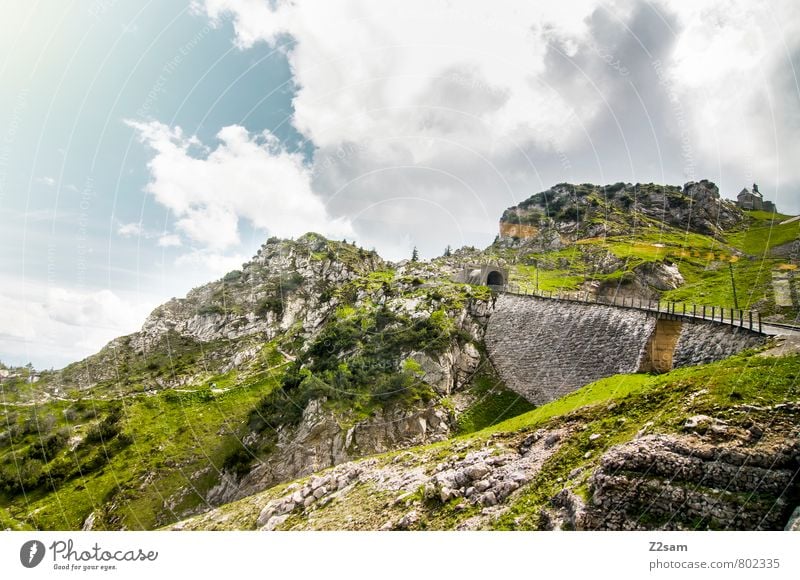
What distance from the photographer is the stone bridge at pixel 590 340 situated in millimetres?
21688

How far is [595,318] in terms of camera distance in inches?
1232

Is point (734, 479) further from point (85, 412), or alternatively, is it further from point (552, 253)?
point (552, 253)

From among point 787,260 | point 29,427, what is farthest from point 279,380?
point 787,260

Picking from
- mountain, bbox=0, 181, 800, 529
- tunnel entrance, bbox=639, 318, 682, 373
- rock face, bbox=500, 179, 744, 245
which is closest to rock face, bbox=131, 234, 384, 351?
mountain, bbox=0, 181, 800, 529

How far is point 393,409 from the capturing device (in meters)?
32.9

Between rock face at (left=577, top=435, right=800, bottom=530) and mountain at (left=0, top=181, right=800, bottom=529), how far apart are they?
0.05 metres

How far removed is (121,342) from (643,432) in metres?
86.9

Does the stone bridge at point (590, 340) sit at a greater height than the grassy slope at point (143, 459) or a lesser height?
greater

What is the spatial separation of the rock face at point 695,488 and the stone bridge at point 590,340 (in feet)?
42.4

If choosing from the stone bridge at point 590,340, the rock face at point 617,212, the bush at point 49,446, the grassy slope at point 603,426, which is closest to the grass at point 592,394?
the stone bridge at point 590,340
